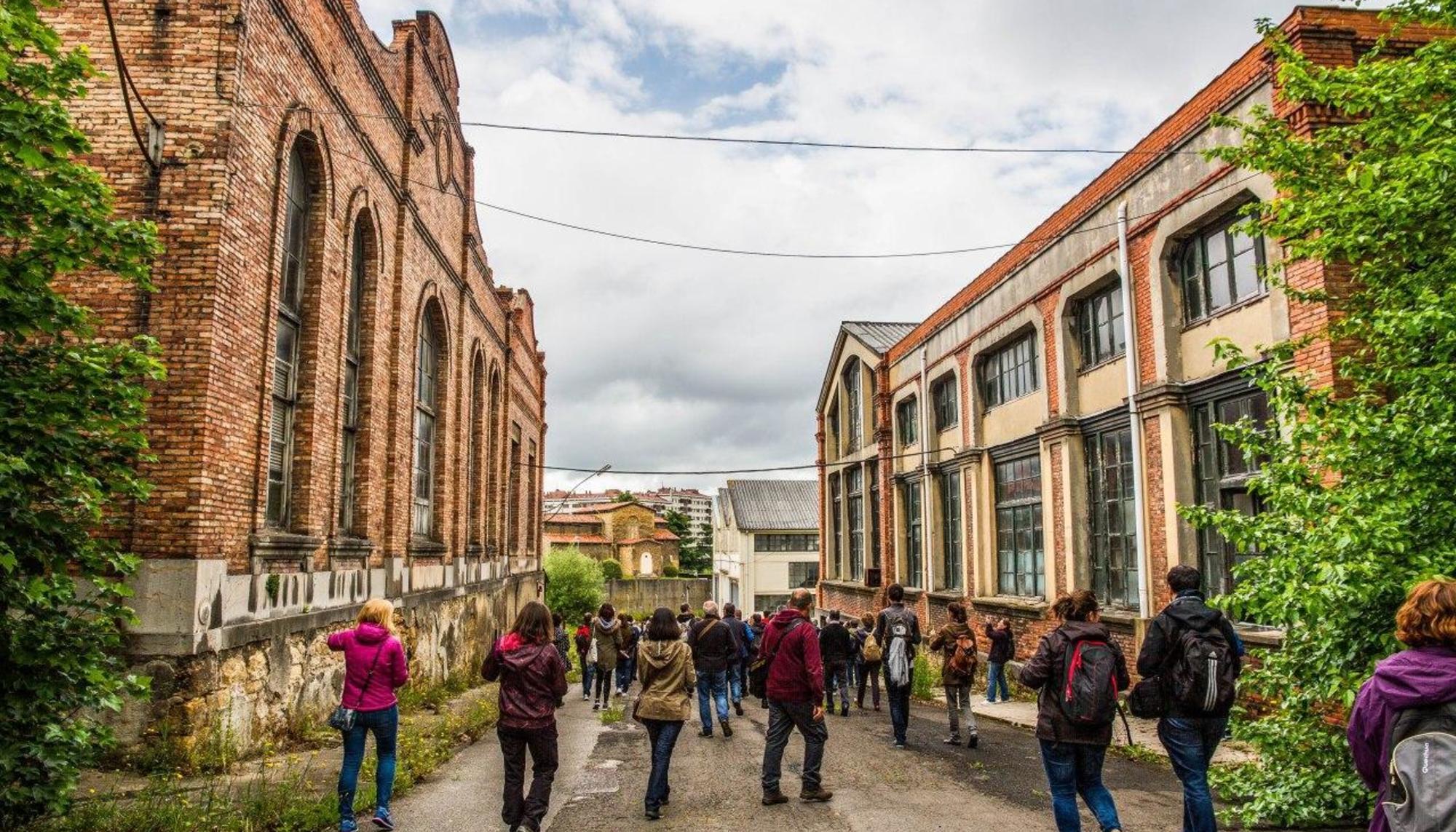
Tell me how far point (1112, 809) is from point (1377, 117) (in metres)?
5.09

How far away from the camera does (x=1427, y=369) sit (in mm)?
6137

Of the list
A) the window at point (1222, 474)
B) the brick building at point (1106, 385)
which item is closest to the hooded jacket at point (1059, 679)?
the brick building at point (1106, 385)

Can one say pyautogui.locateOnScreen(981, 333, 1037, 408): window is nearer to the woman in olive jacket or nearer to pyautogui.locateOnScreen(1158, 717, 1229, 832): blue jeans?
the woman in olive jacket

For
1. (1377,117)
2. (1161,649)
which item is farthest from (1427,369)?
(1161,649)

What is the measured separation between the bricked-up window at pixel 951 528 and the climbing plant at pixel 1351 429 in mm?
14866

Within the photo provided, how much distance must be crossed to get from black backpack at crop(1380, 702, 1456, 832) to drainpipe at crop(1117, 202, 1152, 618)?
10.4 metres

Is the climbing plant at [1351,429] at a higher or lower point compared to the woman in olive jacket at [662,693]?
higher

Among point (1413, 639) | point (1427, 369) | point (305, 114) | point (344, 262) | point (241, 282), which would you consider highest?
point (305, 114)

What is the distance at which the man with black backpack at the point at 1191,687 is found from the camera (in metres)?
5.72

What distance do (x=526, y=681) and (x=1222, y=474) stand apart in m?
9.63

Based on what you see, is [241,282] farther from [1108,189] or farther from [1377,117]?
[1108,189]

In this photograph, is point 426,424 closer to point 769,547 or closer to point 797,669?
point 797,669

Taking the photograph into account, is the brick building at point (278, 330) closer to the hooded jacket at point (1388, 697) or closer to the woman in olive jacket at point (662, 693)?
the woman in olive jacket at point (662, 693)

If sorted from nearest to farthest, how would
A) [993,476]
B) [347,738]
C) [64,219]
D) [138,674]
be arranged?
[64,219] < [347,738] < [138,674] < [993,476]
